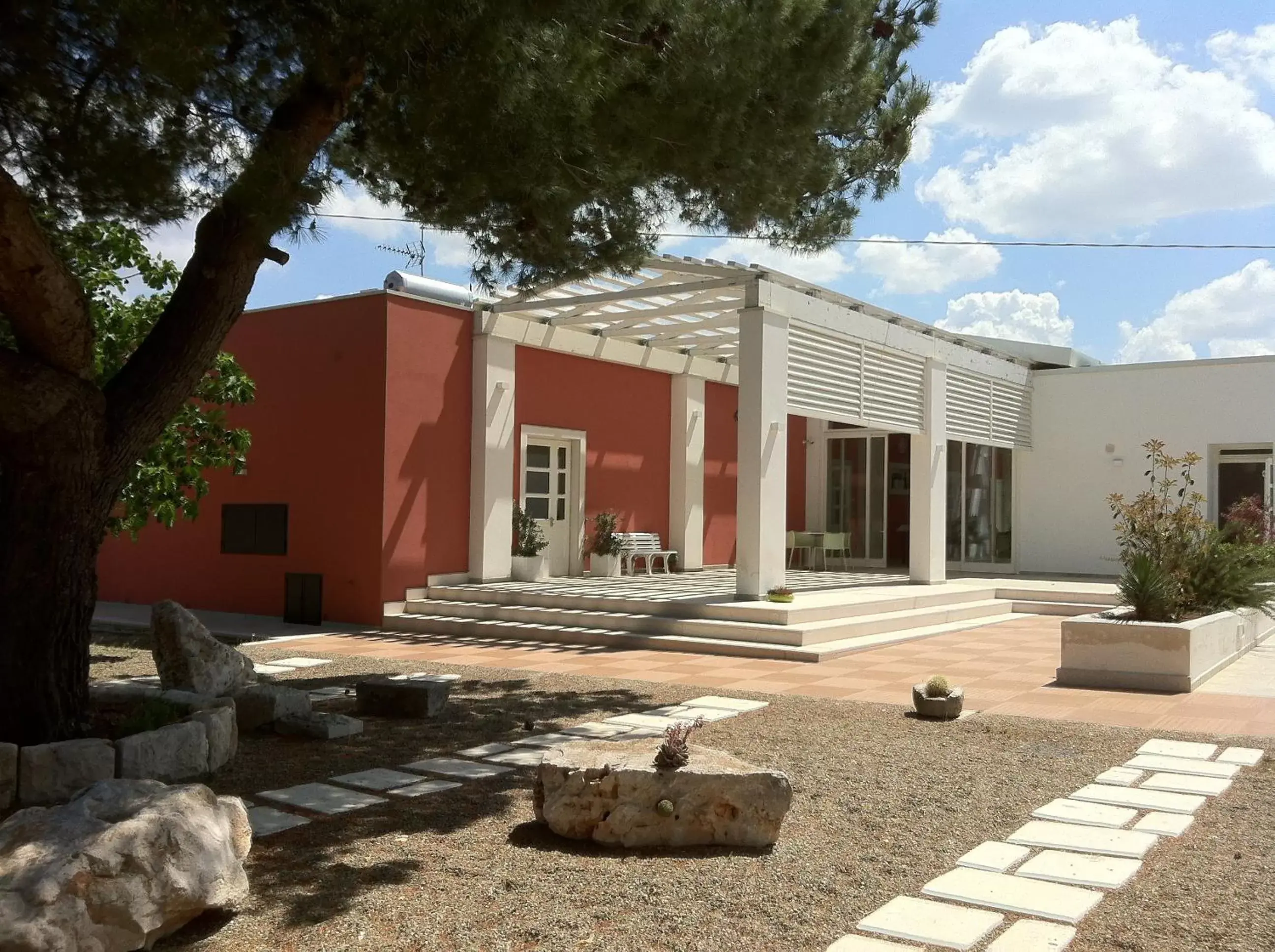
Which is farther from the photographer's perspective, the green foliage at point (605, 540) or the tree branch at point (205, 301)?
the green foliage at point (605, 540)

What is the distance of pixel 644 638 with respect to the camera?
33.7ft

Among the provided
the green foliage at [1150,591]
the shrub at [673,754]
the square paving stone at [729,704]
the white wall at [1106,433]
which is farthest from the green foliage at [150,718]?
the white wall at [1106,433]

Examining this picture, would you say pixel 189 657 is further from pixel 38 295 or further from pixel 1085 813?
pixel 1085 813

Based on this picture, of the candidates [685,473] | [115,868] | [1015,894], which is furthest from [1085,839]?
[685,473]

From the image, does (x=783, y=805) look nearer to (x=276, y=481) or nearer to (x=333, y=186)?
(x=333, y=186)

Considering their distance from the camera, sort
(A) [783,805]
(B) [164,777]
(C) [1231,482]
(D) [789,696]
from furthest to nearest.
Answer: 1. (C) [1231,482]
2. (D) [789,696]
3. (B) [164,777]
4. (A) [783,805]

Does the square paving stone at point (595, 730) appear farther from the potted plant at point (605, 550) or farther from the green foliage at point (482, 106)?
the potted plant at point (605, 550)

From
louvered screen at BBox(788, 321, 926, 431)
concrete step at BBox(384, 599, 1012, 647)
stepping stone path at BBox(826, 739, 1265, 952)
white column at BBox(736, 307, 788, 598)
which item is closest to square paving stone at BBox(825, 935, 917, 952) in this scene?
stepping stone path at BBox(826, 739, 1265, 952)

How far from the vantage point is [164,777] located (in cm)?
487

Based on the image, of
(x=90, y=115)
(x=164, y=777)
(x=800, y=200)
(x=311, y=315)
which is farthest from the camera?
(x=311, y=315)

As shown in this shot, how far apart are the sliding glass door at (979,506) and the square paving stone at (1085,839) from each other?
1409cm

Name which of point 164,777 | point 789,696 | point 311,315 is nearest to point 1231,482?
point 789,696

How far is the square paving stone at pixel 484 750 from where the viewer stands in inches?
223

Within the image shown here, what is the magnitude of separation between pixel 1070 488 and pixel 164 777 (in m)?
15.7
